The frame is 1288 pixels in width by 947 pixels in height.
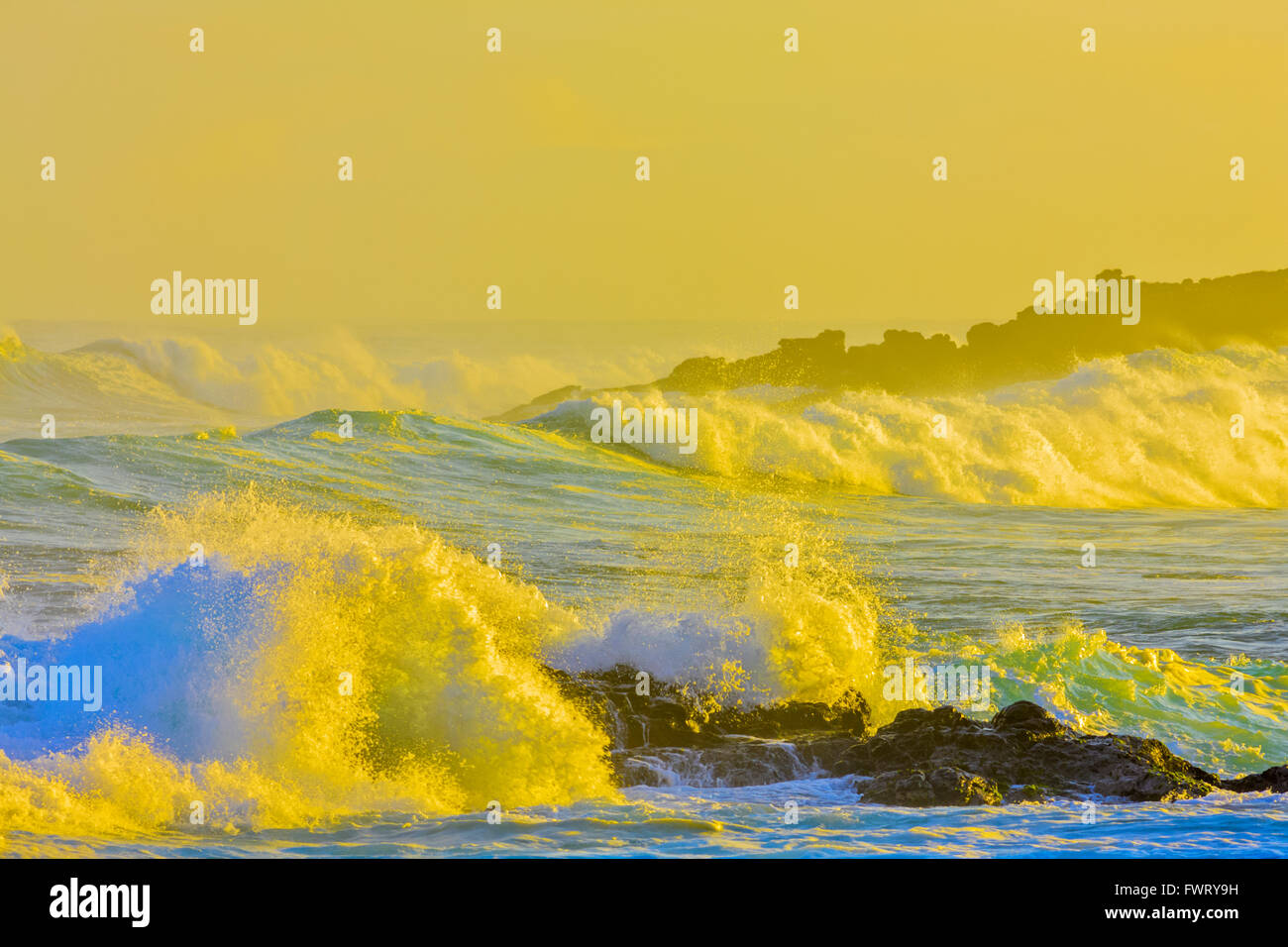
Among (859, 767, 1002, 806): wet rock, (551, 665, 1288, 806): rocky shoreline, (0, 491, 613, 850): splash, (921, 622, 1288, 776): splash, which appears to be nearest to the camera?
(0, 491, 613, 850): splash

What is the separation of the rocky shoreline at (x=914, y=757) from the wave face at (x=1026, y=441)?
19860 millimetres

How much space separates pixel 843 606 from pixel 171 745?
7.42 meters

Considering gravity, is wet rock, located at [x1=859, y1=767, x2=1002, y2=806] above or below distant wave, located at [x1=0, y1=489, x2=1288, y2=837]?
below

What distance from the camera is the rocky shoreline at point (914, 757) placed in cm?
1244

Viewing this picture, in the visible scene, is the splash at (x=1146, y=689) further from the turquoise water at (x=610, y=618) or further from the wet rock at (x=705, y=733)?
the wet rock at (x=705, y=733)

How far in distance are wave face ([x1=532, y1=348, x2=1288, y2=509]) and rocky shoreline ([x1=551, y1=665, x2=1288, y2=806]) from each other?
65.2ft

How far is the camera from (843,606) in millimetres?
16641

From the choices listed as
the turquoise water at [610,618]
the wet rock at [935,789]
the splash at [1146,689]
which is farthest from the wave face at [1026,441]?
the wet rock at [935,789]

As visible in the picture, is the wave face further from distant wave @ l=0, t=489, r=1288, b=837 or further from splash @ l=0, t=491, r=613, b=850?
splash @ l=0, t=491, r=613, b=850

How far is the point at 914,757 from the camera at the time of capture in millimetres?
12836

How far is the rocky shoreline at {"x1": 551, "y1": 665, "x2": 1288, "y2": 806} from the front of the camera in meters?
12.4

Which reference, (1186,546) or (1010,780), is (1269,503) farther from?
(1010,780)

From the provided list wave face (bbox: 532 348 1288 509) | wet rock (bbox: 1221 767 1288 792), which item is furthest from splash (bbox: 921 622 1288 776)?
wave face (bbox: 532 348 1288 509)

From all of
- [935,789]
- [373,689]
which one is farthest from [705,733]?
[373,689]
